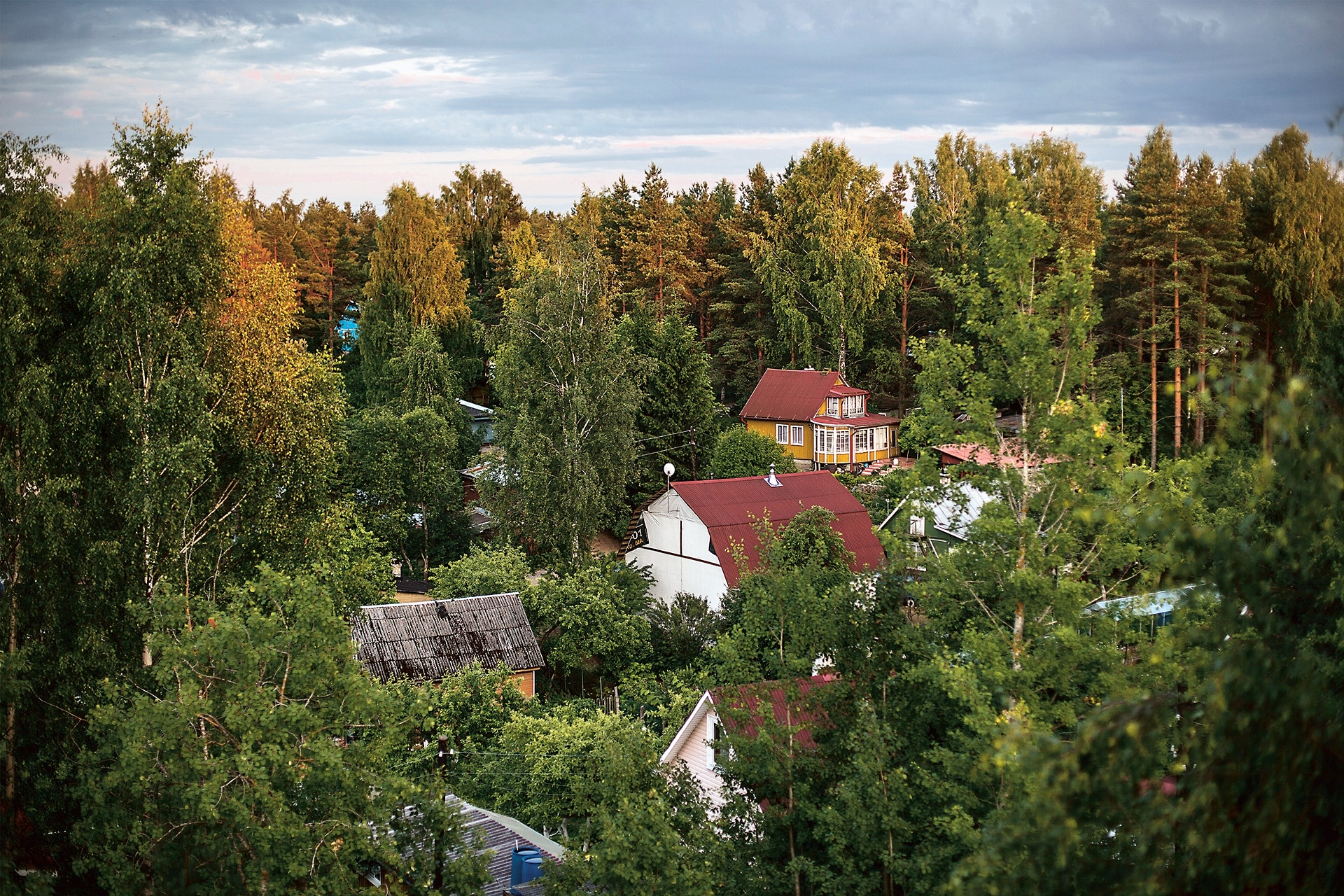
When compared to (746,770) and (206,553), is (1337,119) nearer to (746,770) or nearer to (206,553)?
(746,770)

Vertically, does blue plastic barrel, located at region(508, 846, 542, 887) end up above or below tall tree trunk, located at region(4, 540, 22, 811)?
below

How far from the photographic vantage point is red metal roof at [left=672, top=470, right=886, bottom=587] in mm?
24906

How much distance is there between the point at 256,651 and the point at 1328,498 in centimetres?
847

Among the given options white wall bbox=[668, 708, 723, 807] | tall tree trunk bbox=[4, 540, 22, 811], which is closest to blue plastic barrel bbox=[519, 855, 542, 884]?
white wall bbox=[668, 708, 723, 807]

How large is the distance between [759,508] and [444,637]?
890cm

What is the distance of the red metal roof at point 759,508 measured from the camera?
24.9 metres

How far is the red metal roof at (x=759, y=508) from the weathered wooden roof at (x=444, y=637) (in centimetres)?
542

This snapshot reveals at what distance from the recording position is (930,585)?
33.7 ft

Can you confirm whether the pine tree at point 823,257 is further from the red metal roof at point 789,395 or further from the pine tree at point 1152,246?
the pine tree at point 1152,246

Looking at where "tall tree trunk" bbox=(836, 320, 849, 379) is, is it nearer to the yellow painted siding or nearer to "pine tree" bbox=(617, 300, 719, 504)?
the yellow painted siding

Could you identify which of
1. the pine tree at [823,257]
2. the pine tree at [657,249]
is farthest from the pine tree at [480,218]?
the pine tree at [823,257]

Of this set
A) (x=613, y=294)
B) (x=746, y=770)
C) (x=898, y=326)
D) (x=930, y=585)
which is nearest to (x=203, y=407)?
(x=746, y=770)

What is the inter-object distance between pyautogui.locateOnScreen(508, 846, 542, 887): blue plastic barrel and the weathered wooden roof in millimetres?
7390

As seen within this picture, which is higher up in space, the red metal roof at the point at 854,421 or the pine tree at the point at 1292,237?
the pine tree at the point at 1292,237
